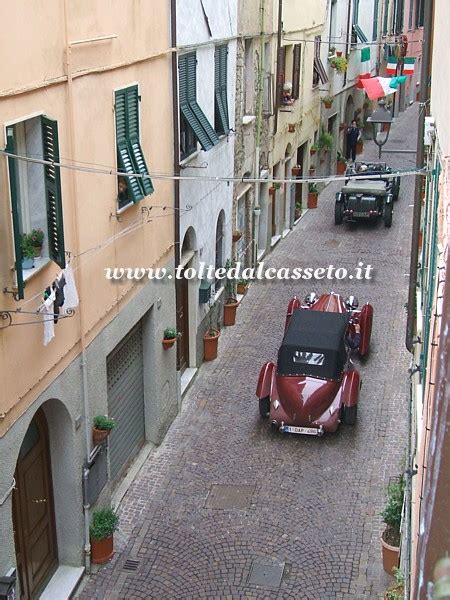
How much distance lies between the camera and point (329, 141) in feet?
97.3

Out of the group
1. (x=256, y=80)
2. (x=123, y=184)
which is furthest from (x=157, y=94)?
(x=256, y=80)

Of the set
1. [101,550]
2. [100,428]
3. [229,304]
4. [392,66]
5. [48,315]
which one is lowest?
[101,550]

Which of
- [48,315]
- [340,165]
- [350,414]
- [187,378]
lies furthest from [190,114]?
[340,165]

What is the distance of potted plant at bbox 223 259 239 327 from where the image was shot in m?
17.7

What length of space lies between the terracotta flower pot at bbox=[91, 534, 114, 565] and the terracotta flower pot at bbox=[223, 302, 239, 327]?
7.98m

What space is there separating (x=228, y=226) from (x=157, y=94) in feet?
21.0

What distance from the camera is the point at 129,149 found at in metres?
10.8

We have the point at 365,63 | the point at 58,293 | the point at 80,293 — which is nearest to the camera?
the point at 58,293

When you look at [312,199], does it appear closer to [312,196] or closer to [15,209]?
[312,196]

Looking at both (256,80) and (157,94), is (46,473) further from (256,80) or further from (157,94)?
(256,80)

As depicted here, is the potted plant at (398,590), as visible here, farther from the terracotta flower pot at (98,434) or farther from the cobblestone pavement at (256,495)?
the terracotta flower pot at (98,434)

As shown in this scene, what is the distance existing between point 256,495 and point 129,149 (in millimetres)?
4945

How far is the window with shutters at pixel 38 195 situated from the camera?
808cm

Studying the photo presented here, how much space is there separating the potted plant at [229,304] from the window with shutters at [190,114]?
4.12 meters
